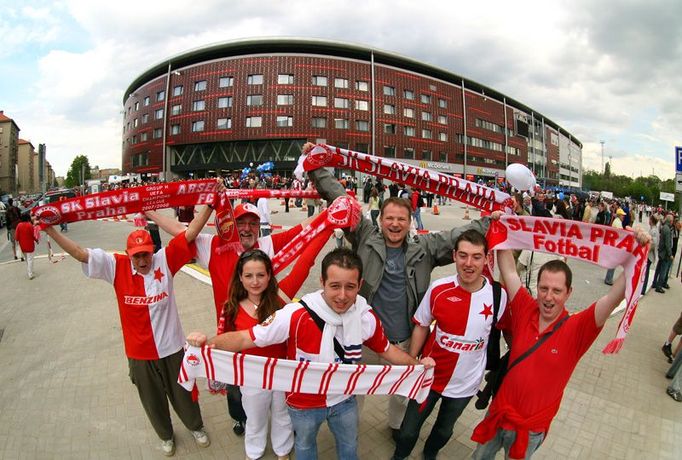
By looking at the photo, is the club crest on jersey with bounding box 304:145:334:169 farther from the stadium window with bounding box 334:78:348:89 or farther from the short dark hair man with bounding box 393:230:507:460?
the stadium window with bounding box 334:78:348:89

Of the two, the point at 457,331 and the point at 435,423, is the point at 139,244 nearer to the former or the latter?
the point at 457,331

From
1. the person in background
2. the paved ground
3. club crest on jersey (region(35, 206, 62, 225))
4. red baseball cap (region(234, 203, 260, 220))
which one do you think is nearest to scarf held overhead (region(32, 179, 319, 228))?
club crest on jersey (region(35, 206, 62, 225))

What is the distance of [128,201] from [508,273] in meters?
3.50

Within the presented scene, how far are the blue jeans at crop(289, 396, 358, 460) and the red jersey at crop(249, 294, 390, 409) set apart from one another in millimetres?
61

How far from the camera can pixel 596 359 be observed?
16.3ft

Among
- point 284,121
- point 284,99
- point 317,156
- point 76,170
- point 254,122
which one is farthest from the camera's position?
point 76,170

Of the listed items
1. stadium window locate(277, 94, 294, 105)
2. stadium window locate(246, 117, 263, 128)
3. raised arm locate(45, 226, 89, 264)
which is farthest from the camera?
stadium window locate(246, 117, 263, 128)

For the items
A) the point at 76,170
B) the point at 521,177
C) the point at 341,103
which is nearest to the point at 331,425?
the point at 521,177

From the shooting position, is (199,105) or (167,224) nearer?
(167,224)

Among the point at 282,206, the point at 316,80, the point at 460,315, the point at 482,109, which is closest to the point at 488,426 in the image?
the point at 460,315

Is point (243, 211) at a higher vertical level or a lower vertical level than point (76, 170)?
lower

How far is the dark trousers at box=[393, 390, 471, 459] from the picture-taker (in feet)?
9.05

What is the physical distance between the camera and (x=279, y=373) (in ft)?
7.55

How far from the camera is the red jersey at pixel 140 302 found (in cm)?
295
